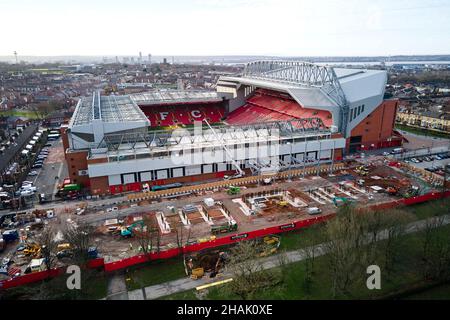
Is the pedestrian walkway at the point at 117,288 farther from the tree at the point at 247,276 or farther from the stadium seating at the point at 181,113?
the stadium seating at the point at 181,113

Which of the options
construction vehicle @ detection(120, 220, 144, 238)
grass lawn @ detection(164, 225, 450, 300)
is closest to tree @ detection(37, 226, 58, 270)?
construction vehicle @ detection(120, 220, 144, 238)

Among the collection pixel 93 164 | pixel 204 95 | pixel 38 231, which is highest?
pixel 204 95

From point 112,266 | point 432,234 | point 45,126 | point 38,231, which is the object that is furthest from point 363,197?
point 45,126

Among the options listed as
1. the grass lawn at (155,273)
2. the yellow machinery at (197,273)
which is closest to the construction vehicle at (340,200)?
the yellow machinery at (197,273)

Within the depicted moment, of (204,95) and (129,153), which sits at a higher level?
(204,95)

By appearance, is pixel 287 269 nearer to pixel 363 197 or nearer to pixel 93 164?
pixel 363 197
